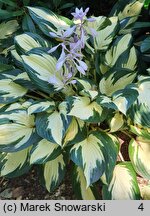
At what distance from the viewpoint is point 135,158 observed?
1.71 meters

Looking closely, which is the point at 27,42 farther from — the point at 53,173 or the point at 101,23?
the point at 53,173

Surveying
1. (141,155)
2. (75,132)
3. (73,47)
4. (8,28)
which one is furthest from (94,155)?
(8,28)

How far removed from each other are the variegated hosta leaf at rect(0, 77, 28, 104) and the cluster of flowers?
0.75 feet

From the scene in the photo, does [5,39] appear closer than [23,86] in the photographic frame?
No

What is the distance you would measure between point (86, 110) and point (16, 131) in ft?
1.12

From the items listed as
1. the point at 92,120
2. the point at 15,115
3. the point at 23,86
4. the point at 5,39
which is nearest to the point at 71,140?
the point at 92,120

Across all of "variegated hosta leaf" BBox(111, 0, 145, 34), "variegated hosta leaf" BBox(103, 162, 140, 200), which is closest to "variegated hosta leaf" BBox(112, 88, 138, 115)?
"variegated hosta leaf" BBox(103, 162, 140, 200)

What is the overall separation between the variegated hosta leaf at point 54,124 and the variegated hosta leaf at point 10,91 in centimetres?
20

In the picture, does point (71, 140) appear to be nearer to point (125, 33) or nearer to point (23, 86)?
point (23, 86)

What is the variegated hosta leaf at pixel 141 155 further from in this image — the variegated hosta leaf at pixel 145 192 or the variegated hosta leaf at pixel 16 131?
the variegated hosta leaf at pixel 16 131

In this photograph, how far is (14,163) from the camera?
176cm

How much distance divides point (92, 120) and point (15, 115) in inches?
14.9

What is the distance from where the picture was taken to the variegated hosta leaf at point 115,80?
1763 millimetres

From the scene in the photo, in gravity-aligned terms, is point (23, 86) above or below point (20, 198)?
above
